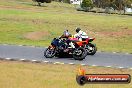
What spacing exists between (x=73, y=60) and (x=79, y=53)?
1.58ft

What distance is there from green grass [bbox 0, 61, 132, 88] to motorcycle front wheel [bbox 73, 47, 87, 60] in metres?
2.11

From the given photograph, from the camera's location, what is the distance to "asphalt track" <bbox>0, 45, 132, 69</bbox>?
19.0 m

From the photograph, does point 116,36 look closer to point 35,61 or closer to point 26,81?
point 35,61

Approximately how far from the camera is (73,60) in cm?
1977

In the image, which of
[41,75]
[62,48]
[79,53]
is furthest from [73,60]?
[41,75]

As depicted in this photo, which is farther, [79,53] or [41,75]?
[79,53]

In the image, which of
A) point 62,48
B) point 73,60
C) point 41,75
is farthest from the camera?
point 62,48

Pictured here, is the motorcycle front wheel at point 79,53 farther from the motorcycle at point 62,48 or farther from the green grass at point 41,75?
the green grass at point 41,75

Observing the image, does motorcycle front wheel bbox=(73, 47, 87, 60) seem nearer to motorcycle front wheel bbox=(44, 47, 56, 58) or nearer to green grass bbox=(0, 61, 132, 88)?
motorcycle front wheel bbox=(44, 47, 56, 58)

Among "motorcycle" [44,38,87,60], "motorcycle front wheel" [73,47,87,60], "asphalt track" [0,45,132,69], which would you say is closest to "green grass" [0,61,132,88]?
"asphalt track" [0,45,132,69]

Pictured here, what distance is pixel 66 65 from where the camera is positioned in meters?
17.8

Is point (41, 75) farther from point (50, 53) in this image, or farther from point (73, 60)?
point (50, 53)

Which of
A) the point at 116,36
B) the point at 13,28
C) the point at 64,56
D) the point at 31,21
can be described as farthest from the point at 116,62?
the point at 31,21

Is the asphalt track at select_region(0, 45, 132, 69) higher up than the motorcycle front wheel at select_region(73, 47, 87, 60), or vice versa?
the motorcycle front wheel at select_region(73, 47, 87, 60)
